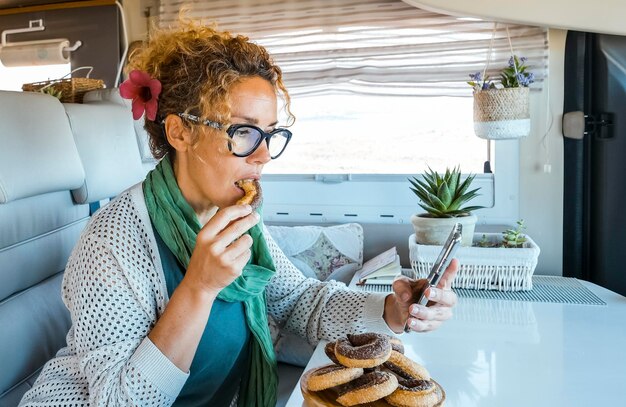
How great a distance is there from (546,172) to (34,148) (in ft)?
5.76

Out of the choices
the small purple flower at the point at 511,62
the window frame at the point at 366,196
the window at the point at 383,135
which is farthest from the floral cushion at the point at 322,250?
the small purple flower at the point at 511,62

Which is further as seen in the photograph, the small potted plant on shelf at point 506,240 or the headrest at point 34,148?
the small potted plant on shelf at point 506,240

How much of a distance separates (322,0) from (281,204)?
86 centimetres

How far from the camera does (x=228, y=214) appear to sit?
985 millimetres

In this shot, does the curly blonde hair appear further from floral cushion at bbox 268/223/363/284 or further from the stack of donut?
floral cushion at bbox 268/223/363/284

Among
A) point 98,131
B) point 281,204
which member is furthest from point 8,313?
point 281,204

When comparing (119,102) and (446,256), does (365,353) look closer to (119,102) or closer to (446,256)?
(446,256)

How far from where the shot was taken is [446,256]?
110 centimetres

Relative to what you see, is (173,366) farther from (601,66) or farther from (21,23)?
(21,23)

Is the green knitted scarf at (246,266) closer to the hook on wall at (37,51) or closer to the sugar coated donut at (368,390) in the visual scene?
the sugar coated donut at (368,390)

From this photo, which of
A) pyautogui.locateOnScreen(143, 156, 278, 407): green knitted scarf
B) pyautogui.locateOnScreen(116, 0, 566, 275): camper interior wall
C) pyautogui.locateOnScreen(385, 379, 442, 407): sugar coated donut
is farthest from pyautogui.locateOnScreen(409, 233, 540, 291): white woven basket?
pyautogui.locateOnScreen(385, 379, 442, 407): sugar coated donut

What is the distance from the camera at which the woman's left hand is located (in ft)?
3.74

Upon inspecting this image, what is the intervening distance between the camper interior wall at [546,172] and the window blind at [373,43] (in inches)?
2.1

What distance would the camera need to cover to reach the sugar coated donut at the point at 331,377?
931mm
